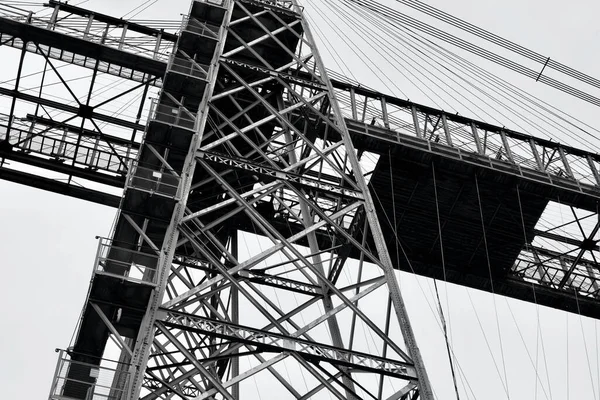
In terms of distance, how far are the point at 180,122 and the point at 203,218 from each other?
5.95m

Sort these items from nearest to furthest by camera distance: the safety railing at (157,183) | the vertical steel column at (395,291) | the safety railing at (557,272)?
1. the vertical steel column at (395,291)
2. the safety railing at (157,183)
3. the safety railing at (557,272)

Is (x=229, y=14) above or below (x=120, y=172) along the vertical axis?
above

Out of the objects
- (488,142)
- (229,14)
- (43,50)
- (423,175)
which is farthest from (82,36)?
(488,142)

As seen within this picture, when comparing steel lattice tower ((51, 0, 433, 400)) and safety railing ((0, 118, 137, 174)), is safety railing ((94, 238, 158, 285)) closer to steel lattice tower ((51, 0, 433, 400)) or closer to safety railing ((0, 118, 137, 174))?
steel lattice tower ((51, 0, 433, 400))

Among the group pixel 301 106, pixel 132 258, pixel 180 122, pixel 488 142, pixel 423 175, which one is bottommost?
pixel 132 258

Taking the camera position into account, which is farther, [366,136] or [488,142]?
[488,142]

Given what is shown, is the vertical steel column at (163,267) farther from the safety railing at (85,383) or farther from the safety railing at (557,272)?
the safety railing at (557,272)

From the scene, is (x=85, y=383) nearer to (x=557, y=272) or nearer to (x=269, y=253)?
(x=269, y=253)

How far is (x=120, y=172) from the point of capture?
2956 cm

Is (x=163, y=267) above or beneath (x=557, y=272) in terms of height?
beneath

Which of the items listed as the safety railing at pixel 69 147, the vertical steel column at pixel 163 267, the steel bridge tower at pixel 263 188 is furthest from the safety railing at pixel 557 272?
the vertical steel column at pixel 163 267

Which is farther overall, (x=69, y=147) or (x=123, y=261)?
(x=69, y=147)

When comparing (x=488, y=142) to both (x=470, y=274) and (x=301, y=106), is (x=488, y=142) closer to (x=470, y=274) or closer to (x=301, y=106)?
(x=470, y=274)

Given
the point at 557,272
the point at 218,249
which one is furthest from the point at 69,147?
the point at 557,272
